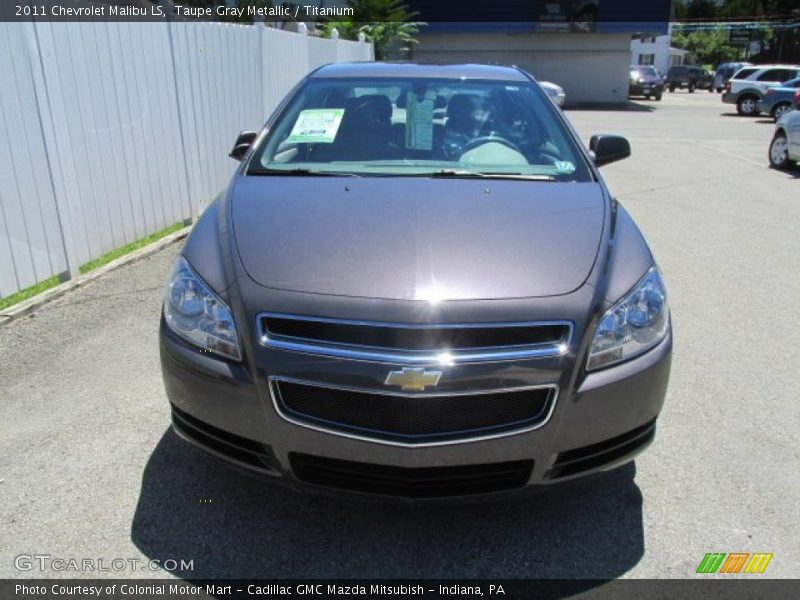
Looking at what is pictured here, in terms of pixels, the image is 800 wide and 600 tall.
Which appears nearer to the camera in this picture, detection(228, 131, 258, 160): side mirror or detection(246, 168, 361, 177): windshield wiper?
detection(246, 168, 361, 177): windshield wiper

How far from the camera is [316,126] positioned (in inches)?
146

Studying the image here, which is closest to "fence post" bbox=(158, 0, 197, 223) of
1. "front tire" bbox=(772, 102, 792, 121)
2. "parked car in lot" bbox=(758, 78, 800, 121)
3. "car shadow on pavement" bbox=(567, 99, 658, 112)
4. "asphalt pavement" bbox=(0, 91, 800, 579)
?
"asphalt pavement" bbox=(0, 91, 800, 579)

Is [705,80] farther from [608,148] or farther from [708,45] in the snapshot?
[608,148]

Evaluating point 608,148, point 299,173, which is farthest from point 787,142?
point 299,173

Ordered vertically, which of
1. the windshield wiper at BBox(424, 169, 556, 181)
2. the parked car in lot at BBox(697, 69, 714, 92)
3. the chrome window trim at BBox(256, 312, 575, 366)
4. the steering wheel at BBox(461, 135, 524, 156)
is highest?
the steering wheel at BBox(461, 135, 524, 156)

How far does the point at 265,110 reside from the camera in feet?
29.5

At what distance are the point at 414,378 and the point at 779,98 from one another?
2511 centimetres

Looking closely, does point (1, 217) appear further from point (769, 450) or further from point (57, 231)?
point (769, 450)

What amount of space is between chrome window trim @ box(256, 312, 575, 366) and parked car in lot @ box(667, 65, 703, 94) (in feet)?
171

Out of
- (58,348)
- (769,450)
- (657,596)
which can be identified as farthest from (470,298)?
(58,348)

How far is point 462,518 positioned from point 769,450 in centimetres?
160

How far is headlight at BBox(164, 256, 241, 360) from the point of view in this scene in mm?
2316

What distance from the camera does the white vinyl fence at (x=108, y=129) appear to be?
4.70 meters
